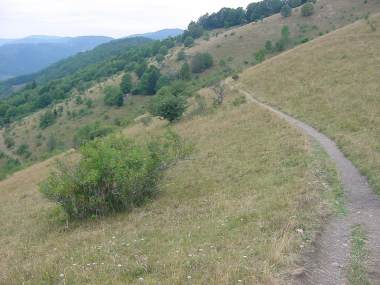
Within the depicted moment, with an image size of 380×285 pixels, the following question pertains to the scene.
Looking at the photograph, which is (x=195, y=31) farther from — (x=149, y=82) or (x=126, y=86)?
(x=149, y=82)

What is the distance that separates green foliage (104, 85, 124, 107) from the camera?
79125mm

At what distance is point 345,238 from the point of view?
753 cm

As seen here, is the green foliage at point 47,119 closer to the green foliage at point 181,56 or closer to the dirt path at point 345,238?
the green foliage at point 181,56

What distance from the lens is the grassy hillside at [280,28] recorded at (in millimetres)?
71188

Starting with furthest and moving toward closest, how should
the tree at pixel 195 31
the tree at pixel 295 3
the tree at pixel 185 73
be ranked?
1. the tree at pixel 195 31
2. the tree at pixel 295 3
3. the tree at pixel 185 73

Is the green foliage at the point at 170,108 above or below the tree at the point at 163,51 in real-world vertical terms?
below

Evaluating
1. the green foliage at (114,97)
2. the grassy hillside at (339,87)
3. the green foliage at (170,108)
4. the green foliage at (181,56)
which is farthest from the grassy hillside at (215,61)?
the green foliage at (170,108)

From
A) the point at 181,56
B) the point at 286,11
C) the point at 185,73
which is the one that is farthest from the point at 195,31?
the point at 185,73

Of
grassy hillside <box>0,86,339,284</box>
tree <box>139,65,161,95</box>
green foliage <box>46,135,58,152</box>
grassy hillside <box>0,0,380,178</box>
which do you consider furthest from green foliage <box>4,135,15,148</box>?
grassy hillside <box>0,86,339,284</box>

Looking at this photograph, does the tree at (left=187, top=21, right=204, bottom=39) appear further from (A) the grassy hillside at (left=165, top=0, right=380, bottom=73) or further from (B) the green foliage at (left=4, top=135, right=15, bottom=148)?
(B) the green foliage at (left=4, top=135, right=15, bottom=148)

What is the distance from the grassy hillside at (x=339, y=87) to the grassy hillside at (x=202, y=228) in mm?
1701

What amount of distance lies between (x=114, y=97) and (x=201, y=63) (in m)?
18.4

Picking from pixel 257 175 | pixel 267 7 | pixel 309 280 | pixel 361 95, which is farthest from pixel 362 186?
pixel 267 7

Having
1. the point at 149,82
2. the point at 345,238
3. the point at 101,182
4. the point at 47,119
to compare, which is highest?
the point at 345,238
